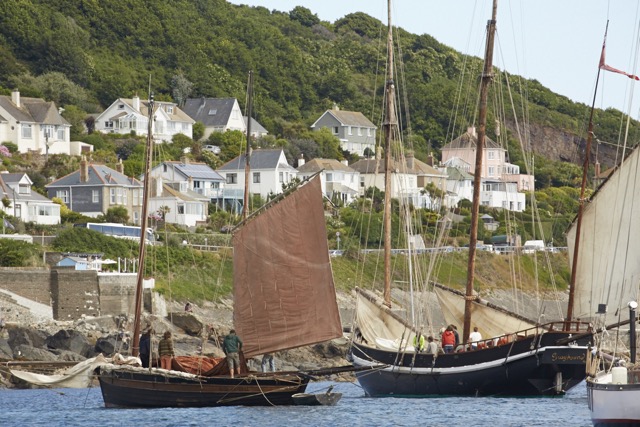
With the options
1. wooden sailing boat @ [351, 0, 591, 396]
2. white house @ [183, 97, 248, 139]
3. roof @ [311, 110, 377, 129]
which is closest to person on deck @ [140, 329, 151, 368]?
wooden sailing boat @ [351, 0, 591, 396]

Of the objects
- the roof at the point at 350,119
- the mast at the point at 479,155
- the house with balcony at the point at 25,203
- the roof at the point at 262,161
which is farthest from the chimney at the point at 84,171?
the mast at the point at 479,155

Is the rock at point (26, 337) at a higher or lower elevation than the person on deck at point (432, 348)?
lower

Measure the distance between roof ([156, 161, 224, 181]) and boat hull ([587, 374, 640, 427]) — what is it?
7962 centimetres

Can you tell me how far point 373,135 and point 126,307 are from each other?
77733 mm

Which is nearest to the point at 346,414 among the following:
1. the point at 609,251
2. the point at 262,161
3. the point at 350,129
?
the point at 609,251

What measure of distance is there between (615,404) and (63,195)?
72919 mm

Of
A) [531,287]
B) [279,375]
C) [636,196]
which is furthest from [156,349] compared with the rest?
[531,287]

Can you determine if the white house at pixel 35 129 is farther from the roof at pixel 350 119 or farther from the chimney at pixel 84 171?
the roof at pixel 350 119

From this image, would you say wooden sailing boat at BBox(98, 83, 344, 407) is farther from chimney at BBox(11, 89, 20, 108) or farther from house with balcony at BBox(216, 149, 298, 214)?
chimney at BBox(11, 89, 20, 108)

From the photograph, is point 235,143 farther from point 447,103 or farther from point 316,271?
point 316,271

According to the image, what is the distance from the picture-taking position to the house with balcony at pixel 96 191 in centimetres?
9744

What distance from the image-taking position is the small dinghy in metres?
41.9

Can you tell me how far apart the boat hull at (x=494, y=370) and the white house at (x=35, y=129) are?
6627 centimetres

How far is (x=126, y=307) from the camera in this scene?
7281cm
